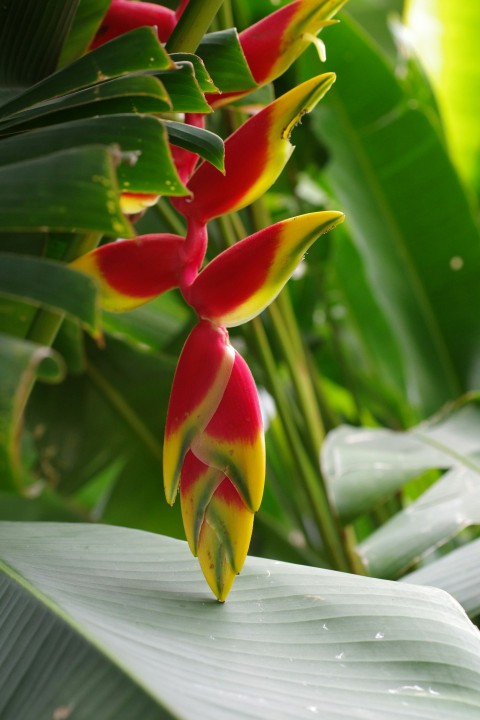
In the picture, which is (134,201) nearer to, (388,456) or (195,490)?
(195,490)

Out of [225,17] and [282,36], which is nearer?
[282,36]

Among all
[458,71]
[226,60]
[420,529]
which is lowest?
[420,529]

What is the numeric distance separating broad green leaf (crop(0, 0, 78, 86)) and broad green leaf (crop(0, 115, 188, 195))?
0.11 meters

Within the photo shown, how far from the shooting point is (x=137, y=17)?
392 mm

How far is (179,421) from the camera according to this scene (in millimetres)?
305

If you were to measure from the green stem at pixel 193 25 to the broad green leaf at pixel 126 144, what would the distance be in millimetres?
103

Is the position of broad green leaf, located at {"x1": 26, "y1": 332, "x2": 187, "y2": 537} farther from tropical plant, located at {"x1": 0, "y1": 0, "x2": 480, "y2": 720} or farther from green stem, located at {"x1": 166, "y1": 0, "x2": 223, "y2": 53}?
green stem, located at {"x1": 166, "y1": 0, "x2": 223, "y2": 53}

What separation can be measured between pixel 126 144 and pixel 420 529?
0.39 metres

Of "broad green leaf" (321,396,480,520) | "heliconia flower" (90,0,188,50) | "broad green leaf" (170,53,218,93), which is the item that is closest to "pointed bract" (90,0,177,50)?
"heliconia flower" (90,0,188,50)

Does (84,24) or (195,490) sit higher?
(84,24)

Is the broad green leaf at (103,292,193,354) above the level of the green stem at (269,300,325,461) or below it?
above

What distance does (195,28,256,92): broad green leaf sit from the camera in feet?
1.10

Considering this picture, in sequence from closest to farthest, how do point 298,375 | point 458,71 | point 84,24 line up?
point 84,24
point 298,375
point 458,71

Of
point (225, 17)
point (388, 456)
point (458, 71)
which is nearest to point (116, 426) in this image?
point (388, 456)
